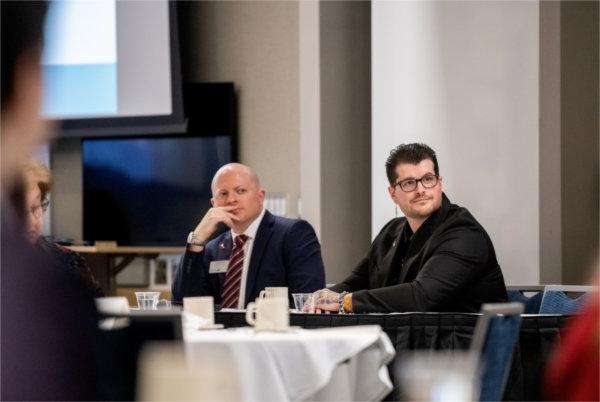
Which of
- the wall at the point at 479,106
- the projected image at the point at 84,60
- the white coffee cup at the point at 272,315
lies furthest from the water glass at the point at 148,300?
the projected image at the point at 84,60

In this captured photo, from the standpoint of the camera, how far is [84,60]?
838 centimetres

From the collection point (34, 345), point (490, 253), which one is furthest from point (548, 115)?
point (34, 345)

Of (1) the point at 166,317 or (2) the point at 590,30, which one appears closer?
(1) the point at 166,317

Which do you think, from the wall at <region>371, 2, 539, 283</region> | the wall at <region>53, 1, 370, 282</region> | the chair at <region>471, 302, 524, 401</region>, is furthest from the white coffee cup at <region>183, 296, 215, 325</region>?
the wall at <region>53, 1, 370, 282</region>

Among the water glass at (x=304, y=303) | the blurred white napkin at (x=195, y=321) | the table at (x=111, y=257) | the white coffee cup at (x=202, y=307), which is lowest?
the table at (x=111, y=257)

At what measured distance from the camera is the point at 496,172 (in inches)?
240

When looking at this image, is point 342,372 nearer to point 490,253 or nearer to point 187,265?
point 490,253

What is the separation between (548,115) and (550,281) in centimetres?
85

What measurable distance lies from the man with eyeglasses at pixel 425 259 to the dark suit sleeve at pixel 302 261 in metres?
0.33

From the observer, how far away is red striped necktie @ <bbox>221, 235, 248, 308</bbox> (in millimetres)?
5133

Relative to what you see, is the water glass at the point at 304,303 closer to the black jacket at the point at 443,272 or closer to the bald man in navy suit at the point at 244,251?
the black jacket at the point at 443,272

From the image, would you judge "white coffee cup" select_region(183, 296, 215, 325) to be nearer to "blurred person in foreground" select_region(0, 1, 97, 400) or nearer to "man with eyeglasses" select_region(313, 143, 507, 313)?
"man with eyeglasses" select_region(313, 143, 507, 313)

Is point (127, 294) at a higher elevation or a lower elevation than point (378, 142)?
lower

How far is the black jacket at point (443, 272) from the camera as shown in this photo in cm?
426
